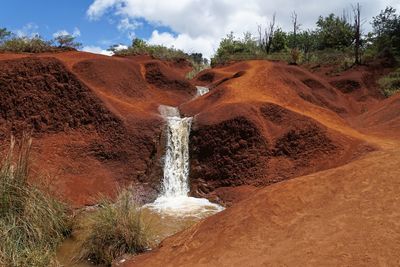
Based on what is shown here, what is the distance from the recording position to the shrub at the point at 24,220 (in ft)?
21.2

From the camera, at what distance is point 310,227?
621 cm

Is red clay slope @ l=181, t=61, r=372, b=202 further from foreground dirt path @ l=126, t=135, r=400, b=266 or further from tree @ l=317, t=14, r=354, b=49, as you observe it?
tree @ l=317, t=14, r=354, b=49

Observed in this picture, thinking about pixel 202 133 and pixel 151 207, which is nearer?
pixel 151 207

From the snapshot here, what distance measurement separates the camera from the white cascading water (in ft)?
38.7

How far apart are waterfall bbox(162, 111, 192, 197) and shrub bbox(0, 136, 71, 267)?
589cm

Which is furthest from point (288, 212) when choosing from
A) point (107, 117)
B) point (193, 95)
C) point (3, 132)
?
point (193, 95)

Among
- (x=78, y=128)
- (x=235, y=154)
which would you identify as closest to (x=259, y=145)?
(x=235, y=154)

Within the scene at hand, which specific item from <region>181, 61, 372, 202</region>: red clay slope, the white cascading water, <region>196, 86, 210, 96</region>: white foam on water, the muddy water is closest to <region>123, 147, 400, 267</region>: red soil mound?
the muddy water

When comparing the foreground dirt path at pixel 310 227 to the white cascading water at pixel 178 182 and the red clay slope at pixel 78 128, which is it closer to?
the white cascading water at pixel 178 182

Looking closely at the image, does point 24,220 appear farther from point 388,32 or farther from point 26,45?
point 388,32

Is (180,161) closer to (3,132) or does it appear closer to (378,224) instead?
(3,132)

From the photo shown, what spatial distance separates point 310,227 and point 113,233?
3.38 m

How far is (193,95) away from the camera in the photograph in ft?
70.9

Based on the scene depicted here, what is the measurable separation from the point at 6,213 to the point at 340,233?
5.25 metres
